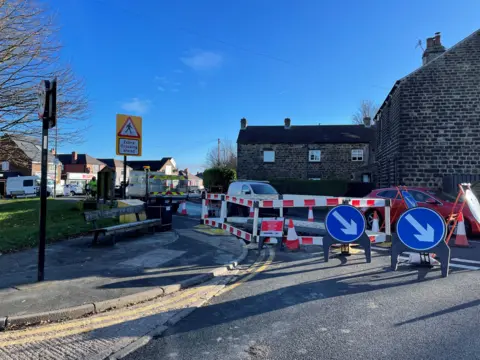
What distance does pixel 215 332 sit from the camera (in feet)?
12.9

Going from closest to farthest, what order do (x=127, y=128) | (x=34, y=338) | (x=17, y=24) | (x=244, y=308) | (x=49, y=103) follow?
1. (x=34, y=338)
2. (x=244, y=308)
3. (x=49, y=103)
4. (x=127, y=128)
5. (x=17, y=24)

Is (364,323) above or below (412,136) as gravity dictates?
below

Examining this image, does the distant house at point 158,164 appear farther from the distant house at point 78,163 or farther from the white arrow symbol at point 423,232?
the white arrow symbol at point 423,232

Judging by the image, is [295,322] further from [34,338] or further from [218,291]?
[34,338]

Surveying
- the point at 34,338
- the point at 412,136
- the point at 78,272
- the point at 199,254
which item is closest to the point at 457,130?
the point at 412,136

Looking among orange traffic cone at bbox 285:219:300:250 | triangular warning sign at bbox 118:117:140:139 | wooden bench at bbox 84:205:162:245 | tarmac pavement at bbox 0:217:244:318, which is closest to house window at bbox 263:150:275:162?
wooden bench at bbox 84:205:162:245

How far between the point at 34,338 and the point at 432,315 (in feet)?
15.3

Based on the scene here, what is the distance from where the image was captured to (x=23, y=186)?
130ft

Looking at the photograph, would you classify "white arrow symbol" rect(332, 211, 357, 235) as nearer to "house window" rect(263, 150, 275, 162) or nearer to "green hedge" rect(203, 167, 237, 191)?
"green hedge" rect(203, 167, 237, 191)

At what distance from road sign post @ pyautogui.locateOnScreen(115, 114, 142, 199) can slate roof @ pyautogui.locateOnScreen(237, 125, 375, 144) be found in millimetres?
27540

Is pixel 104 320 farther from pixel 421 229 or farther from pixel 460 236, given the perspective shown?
pixel 460 236

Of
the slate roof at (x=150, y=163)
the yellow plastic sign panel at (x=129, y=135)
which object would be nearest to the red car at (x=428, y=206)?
the yellow plastic sign panel at (x=129, y=135)

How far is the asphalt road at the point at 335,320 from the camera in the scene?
11.3ft

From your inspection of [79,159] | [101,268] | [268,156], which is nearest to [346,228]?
[101,268]
